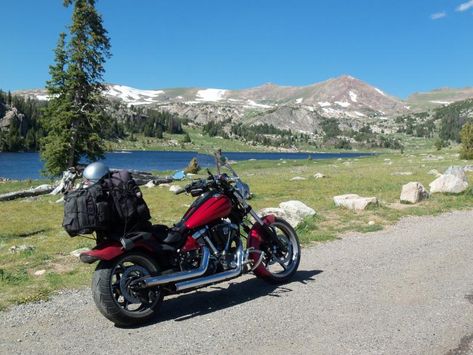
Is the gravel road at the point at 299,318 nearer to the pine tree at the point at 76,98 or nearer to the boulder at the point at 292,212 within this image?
the boulder at the point at 292,212

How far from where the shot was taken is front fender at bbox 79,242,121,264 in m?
6.64

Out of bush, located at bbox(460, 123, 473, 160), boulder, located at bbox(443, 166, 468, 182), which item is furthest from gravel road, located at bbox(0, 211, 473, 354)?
bush, located at bbox(460, 123, 473, 160)

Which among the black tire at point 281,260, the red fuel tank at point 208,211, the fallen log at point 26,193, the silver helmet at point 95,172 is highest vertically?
the silver helmet at point 95,172

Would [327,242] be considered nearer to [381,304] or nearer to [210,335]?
[381,304]

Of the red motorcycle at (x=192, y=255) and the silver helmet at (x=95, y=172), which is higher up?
the silver helmet at (x=95, y=172)

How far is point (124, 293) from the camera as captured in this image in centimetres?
689

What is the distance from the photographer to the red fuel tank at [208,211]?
7.77m

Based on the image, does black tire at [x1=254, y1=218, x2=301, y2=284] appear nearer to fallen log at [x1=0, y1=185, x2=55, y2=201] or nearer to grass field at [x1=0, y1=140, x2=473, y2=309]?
grass field at [x1=0, y1=140, x2=473, y2=309]

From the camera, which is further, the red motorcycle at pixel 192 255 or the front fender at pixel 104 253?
the red motorcycle at pixel 192 255

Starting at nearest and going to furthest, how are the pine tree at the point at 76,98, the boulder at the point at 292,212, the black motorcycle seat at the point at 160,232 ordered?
the black motorcycle seat at the point at 160,232 → the boulder at the point at 292,212 → the pine tree at the point at 76,98

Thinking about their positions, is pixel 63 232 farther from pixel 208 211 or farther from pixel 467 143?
pixel 467 143

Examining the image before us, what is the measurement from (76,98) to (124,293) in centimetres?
4321

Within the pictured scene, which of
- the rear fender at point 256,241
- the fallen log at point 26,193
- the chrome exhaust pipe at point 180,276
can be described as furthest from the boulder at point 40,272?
the fallen log at point 26,193

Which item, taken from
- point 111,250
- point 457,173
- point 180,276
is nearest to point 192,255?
point 180,276
